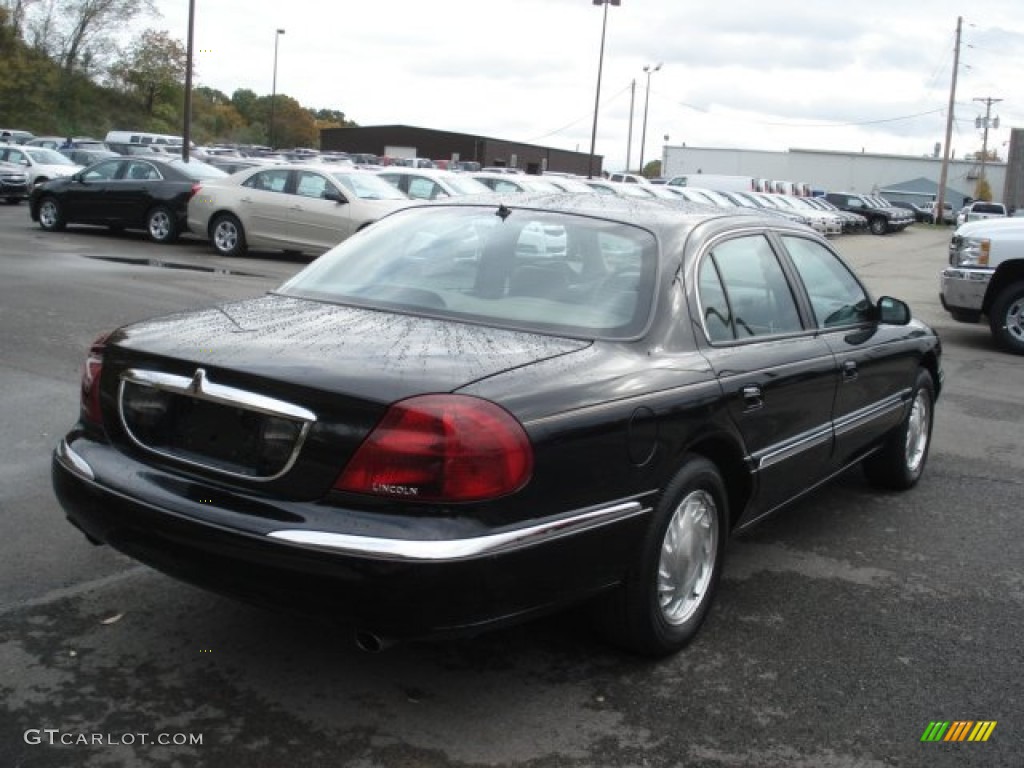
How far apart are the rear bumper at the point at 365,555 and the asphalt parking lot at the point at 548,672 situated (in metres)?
0.40

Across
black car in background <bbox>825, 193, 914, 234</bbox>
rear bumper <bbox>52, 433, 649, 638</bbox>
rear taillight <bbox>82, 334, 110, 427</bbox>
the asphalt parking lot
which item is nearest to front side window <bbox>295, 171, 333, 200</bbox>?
the asphalt parking lot

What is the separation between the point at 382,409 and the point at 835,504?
11.8 ft

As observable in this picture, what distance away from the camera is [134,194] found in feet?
60.5

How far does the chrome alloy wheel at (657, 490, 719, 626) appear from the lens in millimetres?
3637

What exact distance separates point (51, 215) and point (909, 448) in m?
17.5

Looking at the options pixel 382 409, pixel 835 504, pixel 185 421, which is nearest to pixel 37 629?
pixel 185 421

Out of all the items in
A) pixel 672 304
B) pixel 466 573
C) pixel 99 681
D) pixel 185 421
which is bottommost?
pixel 99 681

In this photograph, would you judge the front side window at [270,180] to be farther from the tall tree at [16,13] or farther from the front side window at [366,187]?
the tall tree at [16,13]

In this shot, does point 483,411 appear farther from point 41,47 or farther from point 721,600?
point 41,47

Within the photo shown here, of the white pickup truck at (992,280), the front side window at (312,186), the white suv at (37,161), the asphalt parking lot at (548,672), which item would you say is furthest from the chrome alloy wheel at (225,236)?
the white suv at (37,161)

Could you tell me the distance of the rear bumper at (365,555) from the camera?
2846mm

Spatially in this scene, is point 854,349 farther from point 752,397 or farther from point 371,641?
point 371,641

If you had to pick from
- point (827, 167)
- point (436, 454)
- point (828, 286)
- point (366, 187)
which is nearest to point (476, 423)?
point (436, 454)

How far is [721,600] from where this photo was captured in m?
4.29
